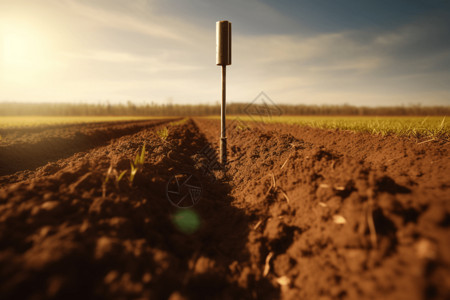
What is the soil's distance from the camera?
0.98 metres

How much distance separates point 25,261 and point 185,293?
86 centimetres

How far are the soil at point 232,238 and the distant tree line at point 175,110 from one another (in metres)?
38.1

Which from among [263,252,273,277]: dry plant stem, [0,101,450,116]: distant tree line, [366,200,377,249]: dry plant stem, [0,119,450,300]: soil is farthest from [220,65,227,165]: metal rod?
[0,101,450,116]: distant tree line

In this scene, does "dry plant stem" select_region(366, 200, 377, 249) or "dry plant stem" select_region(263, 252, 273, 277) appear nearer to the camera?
"dry plant stem" select_region(366, 200, 377, 249)

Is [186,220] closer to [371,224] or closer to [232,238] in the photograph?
[232,238]

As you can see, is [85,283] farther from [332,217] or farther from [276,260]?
[332,217]

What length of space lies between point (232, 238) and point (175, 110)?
193ft

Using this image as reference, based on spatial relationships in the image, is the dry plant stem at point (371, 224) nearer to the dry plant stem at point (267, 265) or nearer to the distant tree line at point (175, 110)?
the dry plant stem at point (267, 265)

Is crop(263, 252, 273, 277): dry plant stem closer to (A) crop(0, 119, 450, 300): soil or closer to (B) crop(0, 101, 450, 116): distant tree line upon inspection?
(A) crop(0, 119, 450, 300): soil

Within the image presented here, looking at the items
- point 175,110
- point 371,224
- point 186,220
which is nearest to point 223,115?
point 186,220

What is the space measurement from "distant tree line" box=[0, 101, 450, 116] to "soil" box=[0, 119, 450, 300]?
3815 cm

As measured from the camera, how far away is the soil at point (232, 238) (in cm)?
98

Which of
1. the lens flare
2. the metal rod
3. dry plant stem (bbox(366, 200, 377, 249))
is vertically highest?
the metal rod

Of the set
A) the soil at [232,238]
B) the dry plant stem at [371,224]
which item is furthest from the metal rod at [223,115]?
the dry plant stem at [371,224]
